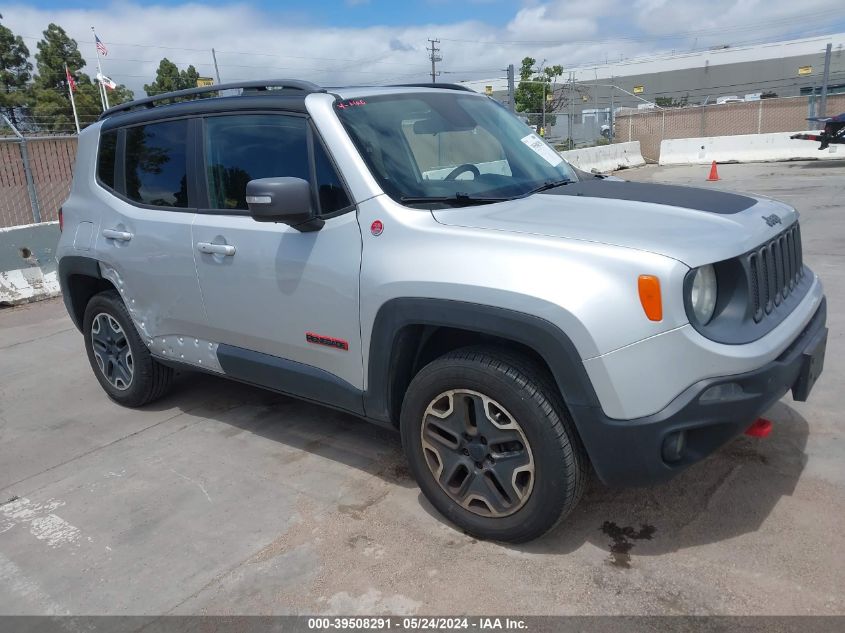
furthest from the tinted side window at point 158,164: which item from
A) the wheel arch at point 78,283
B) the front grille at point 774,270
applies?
the front grille at point 774,270

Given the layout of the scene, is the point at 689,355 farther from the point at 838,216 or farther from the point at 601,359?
the point at 838,216

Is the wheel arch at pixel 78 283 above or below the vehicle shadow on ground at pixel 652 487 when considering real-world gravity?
above

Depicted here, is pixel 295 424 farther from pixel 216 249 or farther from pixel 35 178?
pixel 35 178

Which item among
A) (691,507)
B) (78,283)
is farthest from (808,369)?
(78,283)

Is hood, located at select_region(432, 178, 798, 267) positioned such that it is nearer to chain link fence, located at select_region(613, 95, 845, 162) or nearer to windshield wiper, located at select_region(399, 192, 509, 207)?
windshield wiper, located at select_region(399, 192, 509, 207)

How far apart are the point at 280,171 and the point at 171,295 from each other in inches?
44.4

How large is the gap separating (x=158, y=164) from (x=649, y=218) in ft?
9.53

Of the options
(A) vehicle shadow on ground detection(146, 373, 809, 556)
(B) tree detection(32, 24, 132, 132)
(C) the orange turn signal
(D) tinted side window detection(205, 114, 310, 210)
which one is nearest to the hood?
(C) the orange turn signal

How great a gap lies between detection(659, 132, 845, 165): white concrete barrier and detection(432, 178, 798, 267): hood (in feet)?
65.7

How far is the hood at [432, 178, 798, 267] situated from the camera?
2520 millimetres

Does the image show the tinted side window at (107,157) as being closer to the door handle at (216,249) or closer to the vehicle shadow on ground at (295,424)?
the door handle at (216,249)

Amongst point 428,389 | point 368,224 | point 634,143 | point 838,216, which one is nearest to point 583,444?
point 428,389

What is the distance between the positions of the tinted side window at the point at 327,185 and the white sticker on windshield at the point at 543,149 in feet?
4.13

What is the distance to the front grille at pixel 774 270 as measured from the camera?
2666mm
